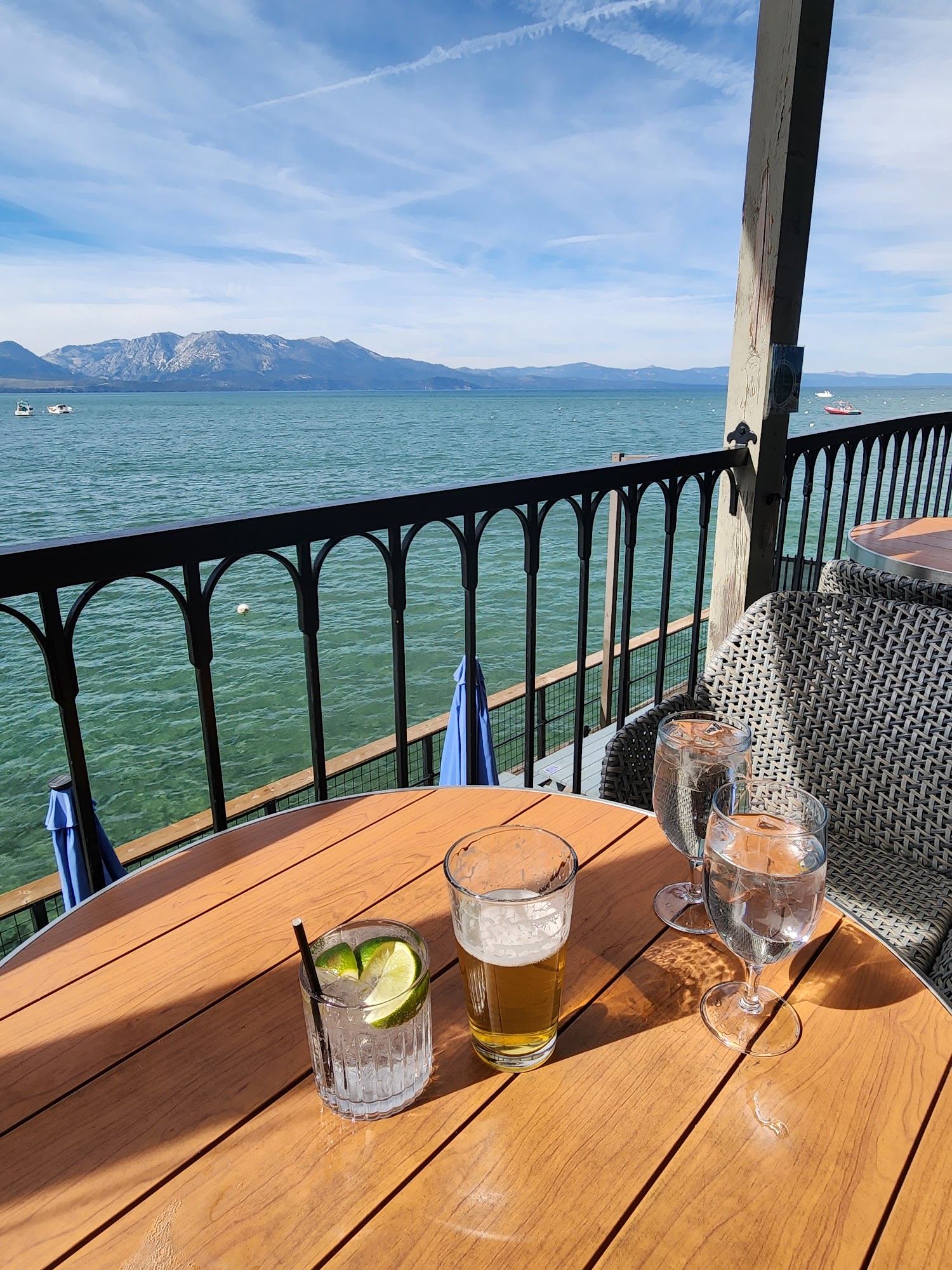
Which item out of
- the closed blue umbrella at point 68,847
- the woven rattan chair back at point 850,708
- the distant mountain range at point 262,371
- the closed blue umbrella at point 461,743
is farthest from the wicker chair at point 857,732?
the distant mountain range at point 262,371

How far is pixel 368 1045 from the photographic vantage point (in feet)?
1.86

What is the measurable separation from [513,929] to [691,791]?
0.29m

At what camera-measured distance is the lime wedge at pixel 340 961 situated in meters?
0.62

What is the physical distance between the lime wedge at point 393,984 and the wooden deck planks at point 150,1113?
106 mm

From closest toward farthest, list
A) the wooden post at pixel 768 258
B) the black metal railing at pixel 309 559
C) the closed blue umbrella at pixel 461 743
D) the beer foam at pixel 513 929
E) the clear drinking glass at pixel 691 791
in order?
the beer foam at pixel 513 929 < the clear drinking glass at pixel 691 791 < the black metal railing at pixel 309 559 < the wooden post at pixel 768 258 < the closed blue umbrella at pixel 461 743

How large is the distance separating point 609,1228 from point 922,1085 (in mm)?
296

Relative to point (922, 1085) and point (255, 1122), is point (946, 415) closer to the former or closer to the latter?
point (922, 1085)

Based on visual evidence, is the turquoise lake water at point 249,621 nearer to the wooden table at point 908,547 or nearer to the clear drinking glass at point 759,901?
the wooden table at point 908,547

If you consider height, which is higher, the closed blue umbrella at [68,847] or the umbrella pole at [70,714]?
the umbrella pole at [70,714]

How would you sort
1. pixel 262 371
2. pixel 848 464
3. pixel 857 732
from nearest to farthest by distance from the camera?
pixel 857 732
pixel 848 464
pixel 262 371

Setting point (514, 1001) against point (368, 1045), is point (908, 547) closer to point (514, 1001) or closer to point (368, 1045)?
point (514, 1001)

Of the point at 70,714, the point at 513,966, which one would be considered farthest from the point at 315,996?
the point at 70,714

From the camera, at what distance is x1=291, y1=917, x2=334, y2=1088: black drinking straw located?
57cm

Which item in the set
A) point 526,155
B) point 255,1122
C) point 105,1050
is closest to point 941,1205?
point 255,1122
